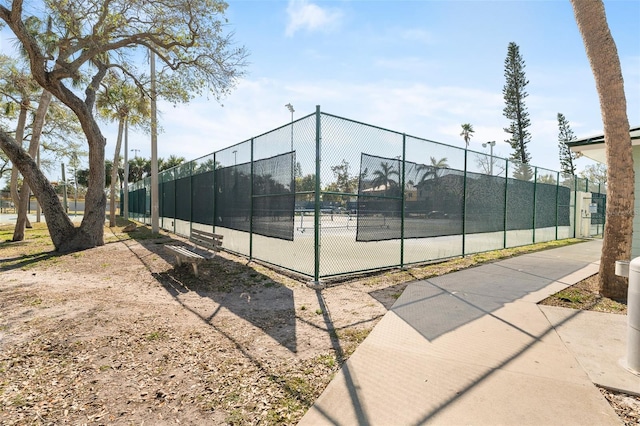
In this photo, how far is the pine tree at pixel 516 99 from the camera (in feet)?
108

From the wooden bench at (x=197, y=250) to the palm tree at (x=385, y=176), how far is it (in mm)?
3506

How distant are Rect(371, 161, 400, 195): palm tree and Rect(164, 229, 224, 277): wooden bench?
3506 millimetres

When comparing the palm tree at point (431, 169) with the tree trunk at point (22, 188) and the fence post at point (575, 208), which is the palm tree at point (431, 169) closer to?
the fence post at point (575, 208)

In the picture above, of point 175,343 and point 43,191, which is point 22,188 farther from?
point 175,343

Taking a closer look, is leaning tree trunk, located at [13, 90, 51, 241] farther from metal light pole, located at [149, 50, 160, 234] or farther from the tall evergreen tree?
the tall evergreen tree

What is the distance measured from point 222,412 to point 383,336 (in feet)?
6.17

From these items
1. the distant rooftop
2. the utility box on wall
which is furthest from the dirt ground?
the utility box on wall

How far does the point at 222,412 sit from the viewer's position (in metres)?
2.41

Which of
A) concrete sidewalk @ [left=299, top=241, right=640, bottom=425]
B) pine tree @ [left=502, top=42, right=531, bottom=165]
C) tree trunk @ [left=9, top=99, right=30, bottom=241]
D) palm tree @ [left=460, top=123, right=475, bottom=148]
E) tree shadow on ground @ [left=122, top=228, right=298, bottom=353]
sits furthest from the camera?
palm tree @ [left=460, top=123, right=475, bottom=148]

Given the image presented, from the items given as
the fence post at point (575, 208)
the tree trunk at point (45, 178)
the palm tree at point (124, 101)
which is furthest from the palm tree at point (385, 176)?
the fence post at point (575, 208)

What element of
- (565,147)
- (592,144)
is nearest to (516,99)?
(565,147)

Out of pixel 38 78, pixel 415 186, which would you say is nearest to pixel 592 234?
pixel 415 186

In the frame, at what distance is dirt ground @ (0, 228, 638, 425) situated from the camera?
2.49m

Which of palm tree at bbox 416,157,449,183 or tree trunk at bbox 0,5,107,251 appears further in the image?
tree trunk at bbox 0,5,107,251
